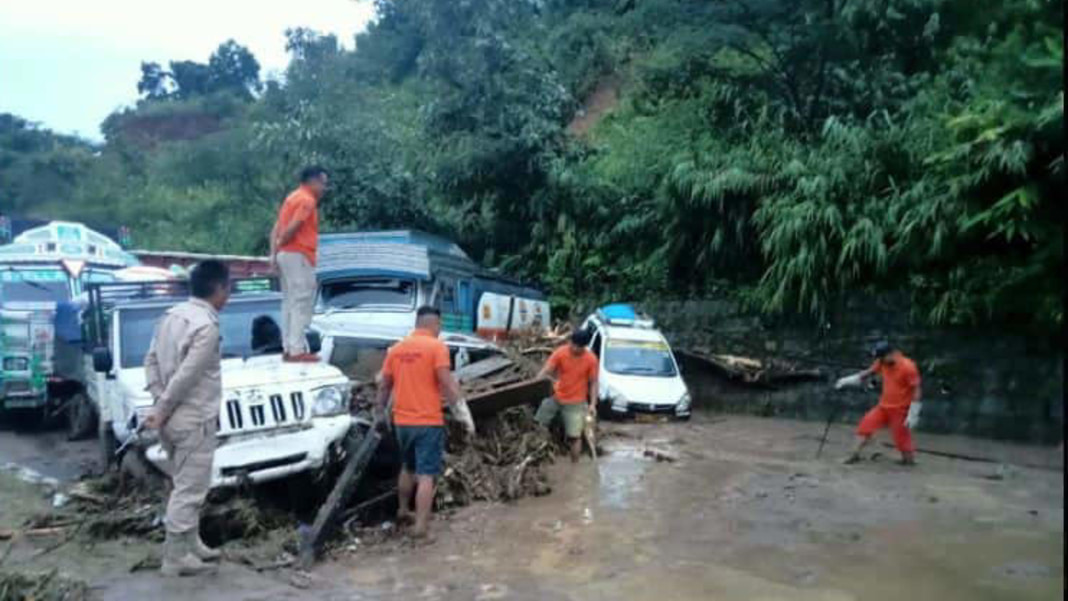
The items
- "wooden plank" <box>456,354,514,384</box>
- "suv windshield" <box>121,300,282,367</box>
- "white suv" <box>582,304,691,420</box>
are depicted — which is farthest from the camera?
"white suv" <box>582,304,691,420</box>

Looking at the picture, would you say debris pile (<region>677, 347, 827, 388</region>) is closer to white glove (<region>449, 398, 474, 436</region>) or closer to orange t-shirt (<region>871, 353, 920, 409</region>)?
orange t-shirt (<region>871, 353, 920, 409</region>)

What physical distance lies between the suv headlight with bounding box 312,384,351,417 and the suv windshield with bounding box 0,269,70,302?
30.6ft

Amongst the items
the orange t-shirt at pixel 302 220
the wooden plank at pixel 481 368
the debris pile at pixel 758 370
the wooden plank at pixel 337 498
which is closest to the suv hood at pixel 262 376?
the wooden plank at pixel 337 498

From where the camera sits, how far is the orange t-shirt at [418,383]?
7.36 m

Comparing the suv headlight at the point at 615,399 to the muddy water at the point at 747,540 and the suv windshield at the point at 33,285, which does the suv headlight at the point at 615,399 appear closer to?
the muddy water at the point at 747,540

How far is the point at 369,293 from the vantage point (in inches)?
587

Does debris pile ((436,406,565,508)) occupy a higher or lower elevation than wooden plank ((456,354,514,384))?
lower

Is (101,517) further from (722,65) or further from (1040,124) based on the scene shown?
(722,65)

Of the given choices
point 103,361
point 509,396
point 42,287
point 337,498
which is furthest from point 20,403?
point 337,498

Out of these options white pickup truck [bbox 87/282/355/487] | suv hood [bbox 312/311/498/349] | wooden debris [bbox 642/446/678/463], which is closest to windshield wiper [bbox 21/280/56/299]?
suv hood [bbox 312/311/498/349]

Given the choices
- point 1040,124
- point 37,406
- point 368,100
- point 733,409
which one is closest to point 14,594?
point 37,406

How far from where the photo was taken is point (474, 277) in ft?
57.0

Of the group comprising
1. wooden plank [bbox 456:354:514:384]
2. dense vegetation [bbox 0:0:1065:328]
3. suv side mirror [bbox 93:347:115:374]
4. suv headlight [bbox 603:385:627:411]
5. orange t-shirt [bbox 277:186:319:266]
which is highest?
dense vegetation [bbox 0:0:1065:328]

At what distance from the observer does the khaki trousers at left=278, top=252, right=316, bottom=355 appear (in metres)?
8.28
